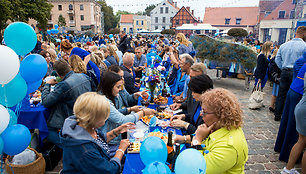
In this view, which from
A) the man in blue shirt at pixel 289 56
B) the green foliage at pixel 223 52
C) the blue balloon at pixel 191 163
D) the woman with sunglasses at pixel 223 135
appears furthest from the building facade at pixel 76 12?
the blue balloon at pixel 191 163

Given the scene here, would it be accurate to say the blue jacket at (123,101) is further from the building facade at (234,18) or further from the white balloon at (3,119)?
the building facade at (234,18)

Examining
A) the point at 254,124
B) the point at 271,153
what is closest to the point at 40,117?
the point at 271,153

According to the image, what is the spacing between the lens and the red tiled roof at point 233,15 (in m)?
38.2

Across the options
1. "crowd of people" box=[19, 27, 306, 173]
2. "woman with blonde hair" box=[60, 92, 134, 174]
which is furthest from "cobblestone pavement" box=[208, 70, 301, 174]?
"woman with blonde hair" box=[60, 92, 134, 174]

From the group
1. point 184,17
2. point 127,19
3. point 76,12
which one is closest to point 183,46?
point 184,17

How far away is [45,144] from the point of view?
149 inches

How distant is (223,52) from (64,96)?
696 centimetres

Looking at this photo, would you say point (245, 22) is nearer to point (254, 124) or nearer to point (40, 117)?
point (254, 124)

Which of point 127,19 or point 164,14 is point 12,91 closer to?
point 164,14

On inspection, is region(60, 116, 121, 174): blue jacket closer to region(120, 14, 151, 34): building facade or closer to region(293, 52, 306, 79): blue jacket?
region(293, 52, 306, 79): blue jacket

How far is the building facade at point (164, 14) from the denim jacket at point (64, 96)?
55.0 m

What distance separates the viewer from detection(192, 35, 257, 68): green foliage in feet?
25.6

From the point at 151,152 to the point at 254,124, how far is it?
4.53 meters

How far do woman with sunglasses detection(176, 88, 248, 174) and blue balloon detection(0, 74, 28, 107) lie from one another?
2416 mm
